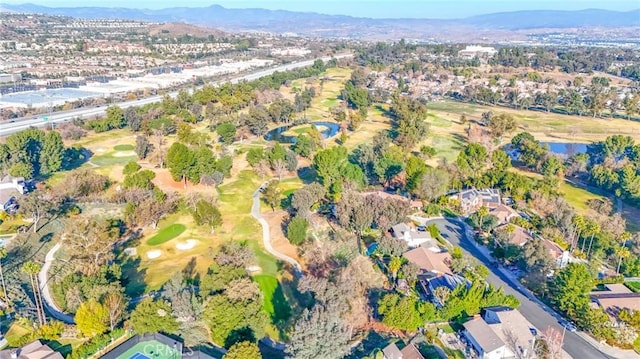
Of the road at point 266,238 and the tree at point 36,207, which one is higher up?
the tree at point 36,207

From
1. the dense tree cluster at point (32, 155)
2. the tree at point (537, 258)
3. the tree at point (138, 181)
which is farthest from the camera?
the dense tree cluster at point (32, 155)

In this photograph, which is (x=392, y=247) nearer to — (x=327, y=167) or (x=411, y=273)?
(x=411, y=273)

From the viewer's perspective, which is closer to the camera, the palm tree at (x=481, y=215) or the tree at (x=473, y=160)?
the palm tree at (x=481, y=215)

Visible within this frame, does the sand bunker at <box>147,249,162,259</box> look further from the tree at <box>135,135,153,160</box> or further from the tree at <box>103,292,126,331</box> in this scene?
→ the tree at <box>135,135,153,160</box>

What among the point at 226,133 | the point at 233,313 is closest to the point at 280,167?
the point at 226,133

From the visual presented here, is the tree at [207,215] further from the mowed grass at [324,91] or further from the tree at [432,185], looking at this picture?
the mowed grass at [324,91]

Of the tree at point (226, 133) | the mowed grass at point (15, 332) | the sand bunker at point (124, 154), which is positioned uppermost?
the tree at point (226, 133)

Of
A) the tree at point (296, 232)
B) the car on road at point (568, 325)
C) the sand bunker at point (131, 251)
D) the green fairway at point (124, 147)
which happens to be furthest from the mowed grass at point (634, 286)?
the green fairway at point (124, 147)
